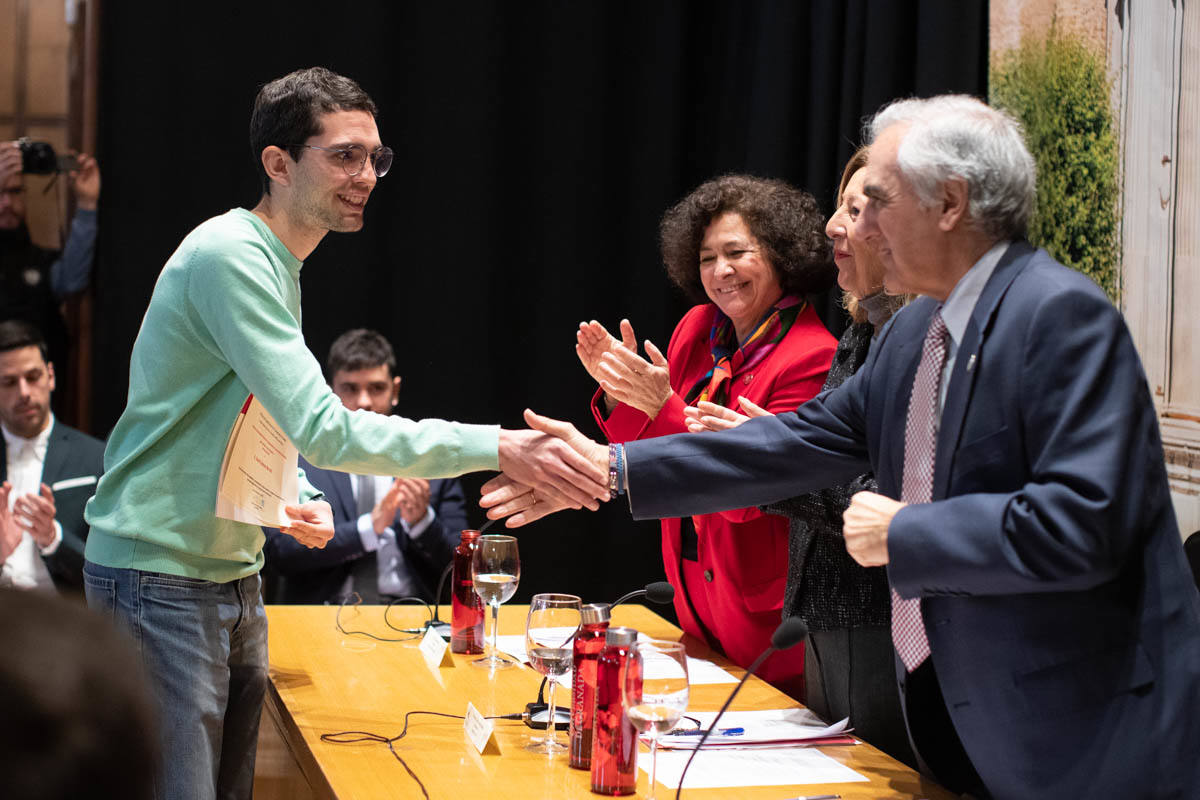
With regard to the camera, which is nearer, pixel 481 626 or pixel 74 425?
pixel 481 626

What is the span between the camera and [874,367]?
1910 mm

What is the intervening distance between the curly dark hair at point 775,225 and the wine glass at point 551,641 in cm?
134

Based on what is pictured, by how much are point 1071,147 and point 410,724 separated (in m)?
2.19

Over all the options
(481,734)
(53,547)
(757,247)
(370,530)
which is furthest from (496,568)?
(53,547)

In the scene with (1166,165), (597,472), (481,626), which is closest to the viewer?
Result: (597,472)

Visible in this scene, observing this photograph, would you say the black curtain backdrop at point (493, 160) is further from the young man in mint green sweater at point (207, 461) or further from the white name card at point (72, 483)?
the young man in mint green sweater at point (207, 461)

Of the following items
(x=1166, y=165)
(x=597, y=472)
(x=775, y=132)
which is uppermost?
(x=775, y=132)

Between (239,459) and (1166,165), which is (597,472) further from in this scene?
(1166,165)

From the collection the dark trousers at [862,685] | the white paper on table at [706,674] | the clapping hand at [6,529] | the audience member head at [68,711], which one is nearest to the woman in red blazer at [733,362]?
the white paper on table at [706,674]

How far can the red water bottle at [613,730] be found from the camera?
5.42 ft

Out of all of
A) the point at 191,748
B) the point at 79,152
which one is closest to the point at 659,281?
the point at 79,152

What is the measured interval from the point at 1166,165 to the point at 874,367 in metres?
1.28

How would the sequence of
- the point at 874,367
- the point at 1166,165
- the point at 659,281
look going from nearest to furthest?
the point at 874,367 → the point at 1166,165 → the point at 659,281

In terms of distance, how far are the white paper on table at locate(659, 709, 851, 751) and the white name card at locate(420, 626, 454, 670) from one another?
1.93ft
